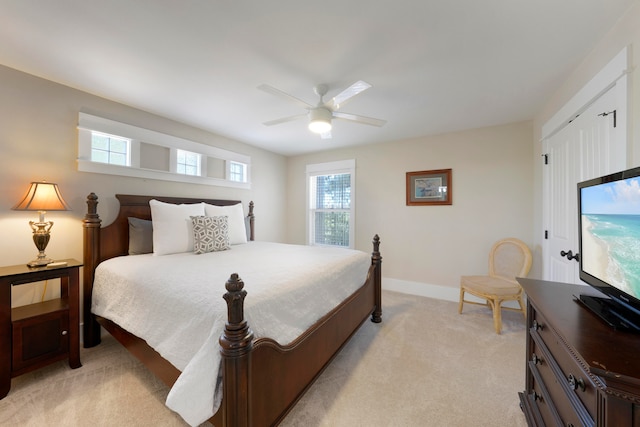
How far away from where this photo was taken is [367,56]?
1.76 meters

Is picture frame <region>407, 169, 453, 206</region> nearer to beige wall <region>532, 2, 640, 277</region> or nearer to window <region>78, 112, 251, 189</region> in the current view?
beige wall <region>532, 2, 640, 277</region>

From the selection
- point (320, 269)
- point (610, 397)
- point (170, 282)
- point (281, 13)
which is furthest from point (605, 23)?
point (170, 282)

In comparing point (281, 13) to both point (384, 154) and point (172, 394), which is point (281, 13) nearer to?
point (172, 394)

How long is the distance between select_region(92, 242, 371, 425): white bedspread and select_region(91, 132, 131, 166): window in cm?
110

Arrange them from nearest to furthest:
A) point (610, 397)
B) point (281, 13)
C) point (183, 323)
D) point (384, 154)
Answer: point (610, 397) < point (183, 323) < point (281, 13) < point (384, 154)

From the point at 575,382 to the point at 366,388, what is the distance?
1.23m

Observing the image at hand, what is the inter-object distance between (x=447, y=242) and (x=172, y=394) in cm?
348

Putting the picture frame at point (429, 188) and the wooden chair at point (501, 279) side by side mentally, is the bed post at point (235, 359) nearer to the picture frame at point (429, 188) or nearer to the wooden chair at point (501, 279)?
the wooden chair at point (501, 279)

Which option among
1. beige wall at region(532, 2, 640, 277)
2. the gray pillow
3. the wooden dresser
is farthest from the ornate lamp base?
beige wall at region(532, 2, 640, 277)

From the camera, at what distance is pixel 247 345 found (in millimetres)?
1036

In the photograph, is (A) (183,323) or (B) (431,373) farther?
(B) (431,373)

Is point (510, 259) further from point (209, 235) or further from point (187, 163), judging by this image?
point (187, 163)

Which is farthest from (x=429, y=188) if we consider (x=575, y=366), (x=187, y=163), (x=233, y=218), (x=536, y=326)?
(x=187, y=163)

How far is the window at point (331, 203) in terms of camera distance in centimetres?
422
